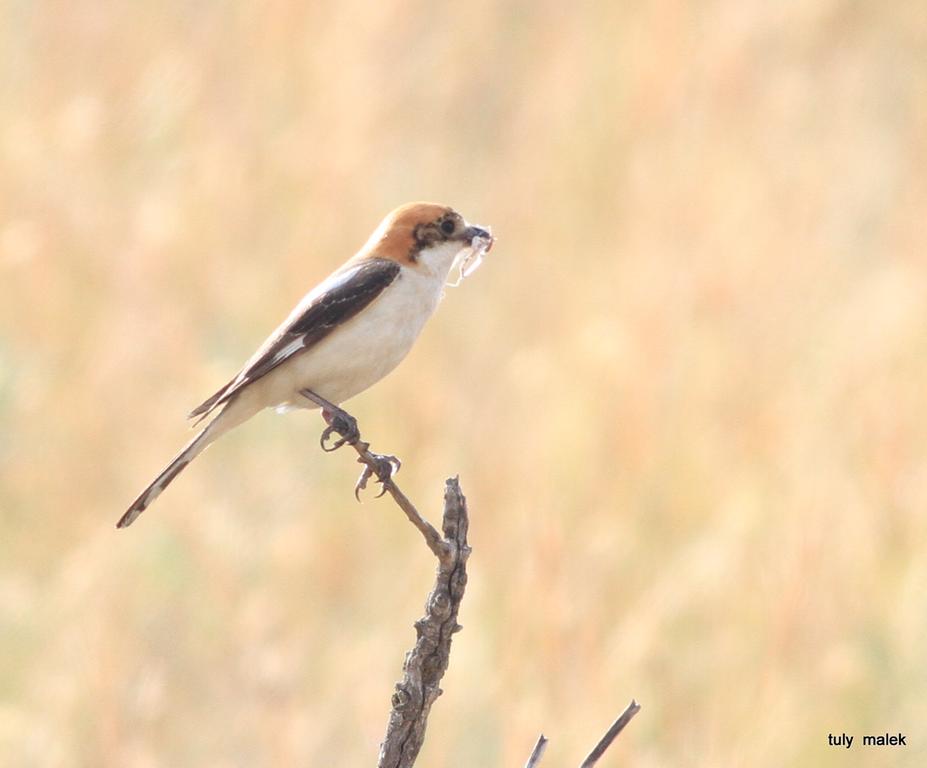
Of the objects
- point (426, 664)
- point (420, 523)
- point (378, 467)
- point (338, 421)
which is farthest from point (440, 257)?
point (426, 664)

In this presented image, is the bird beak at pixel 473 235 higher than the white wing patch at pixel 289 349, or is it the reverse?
the bird beak at pixel 473 235

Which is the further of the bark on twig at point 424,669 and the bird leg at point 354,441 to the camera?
the bird leg at point 354,441

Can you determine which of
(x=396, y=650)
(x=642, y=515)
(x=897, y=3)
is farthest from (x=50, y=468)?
(x=897, y=3)

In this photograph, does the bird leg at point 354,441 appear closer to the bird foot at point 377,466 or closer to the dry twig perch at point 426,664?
the bird foot at point 377,466

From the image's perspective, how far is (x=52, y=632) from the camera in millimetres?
5566

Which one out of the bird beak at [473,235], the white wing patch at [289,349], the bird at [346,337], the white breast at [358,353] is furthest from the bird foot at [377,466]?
the bird beak at [473,235]

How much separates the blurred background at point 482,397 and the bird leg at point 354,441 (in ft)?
3.74

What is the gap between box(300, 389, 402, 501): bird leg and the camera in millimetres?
3973

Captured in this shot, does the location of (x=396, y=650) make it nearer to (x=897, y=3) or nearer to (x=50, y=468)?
(x=50, y=468)

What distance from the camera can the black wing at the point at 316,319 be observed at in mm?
4383

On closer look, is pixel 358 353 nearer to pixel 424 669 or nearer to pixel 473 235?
pixel 473 235

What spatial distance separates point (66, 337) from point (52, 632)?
1.92 metres

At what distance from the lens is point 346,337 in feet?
14.1

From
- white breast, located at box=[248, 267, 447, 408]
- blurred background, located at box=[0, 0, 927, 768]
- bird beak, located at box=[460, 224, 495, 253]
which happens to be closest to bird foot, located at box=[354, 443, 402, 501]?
white breast, located at box=[248, 267, 447, 408]
